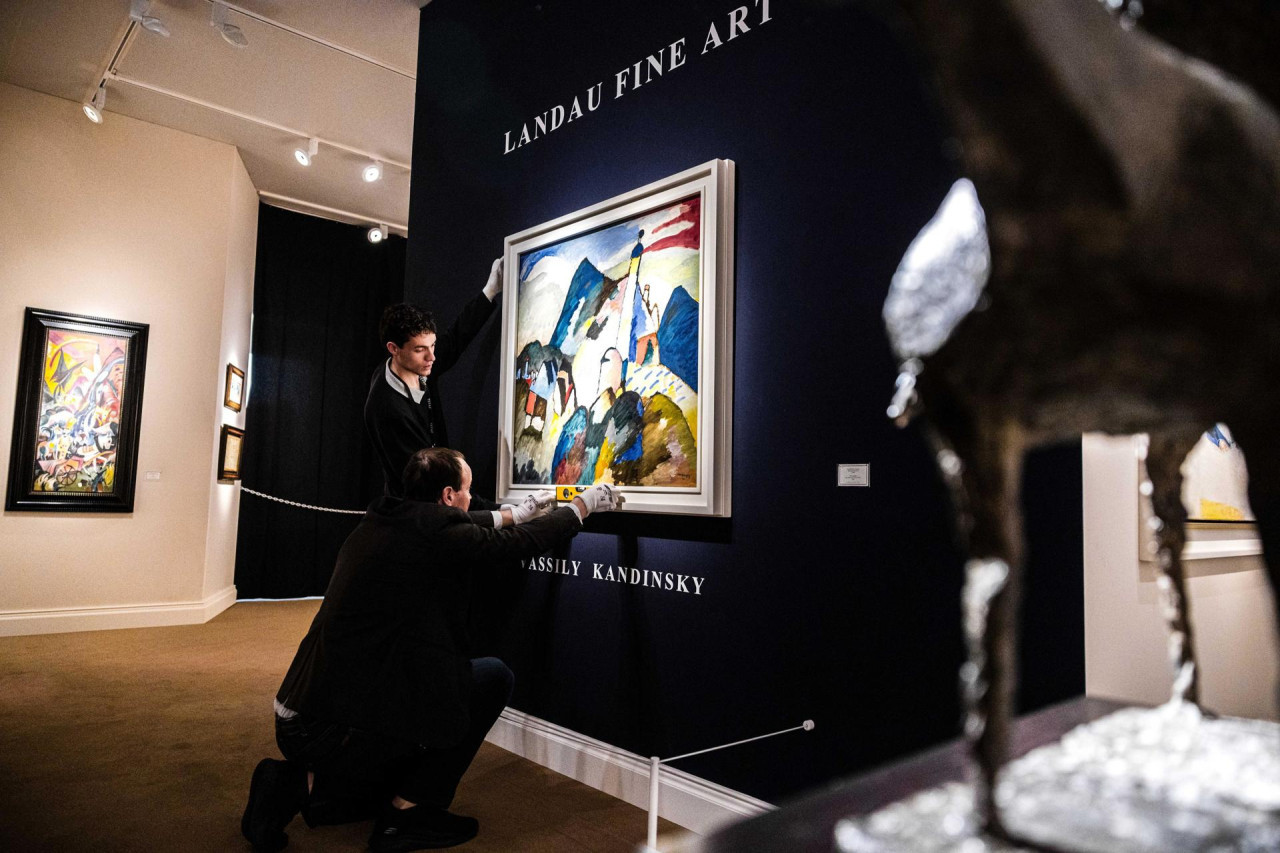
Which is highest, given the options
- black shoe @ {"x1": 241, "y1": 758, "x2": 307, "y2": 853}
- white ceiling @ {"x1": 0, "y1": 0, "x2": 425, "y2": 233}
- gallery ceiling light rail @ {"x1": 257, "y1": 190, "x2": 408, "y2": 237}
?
white ceiling @ {"x1": 0, "y1": 0, "x2": 425, "y2": 233}

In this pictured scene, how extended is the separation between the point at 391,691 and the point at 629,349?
1.45m

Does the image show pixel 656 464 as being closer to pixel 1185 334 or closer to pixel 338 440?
pixel 1185 334

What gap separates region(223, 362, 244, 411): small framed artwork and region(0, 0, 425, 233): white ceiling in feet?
6.56

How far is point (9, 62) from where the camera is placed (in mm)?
5785

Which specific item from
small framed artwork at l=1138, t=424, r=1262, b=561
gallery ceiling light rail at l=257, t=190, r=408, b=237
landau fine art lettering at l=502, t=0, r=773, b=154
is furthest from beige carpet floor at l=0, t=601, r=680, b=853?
gallery ceiling light rail at l=257, t=190, r=408, b=237

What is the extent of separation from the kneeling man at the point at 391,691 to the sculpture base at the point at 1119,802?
2037mm

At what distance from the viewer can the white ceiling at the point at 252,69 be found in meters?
5.13

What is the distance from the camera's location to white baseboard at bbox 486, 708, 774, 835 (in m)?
2.55

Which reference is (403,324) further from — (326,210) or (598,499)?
(326,210)

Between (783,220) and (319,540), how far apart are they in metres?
7.42

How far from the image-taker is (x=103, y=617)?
6.36m

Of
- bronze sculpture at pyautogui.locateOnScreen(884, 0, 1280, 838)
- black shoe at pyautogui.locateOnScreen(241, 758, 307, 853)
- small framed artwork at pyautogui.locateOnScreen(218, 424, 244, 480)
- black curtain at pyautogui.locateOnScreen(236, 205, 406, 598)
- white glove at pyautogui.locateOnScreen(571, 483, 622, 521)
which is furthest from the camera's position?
black curtain at pyautogui.locateOnScreen(236, 205, 406, 598)

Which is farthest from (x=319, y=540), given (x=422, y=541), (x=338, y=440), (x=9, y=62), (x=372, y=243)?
(x=422, y=541)

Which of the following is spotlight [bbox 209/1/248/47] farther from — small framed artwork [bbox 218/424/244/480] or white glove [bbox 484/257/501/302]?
small framed artwork [bbox 218/424/244/480]
